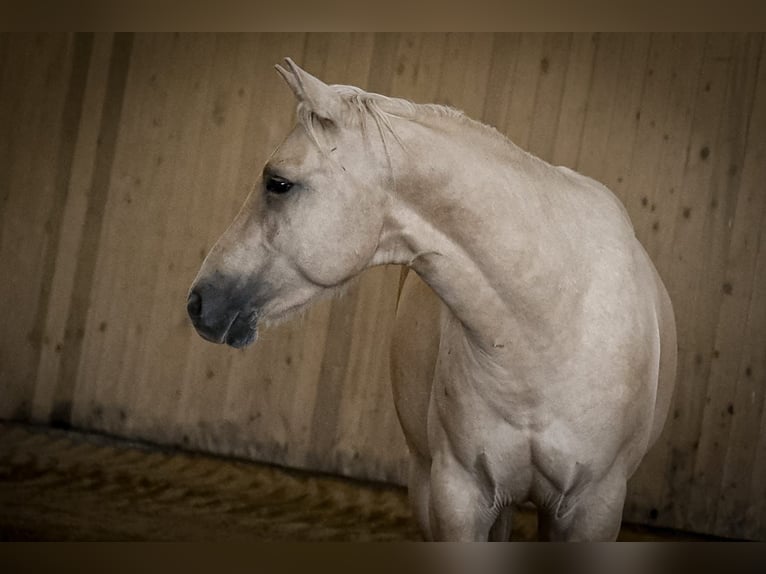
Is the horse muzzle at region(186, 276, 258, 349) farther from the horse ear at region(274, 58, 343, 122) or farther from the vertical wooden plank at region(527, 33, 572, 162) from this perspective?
the vertical wooden plank at region(527, 33, 572, 162)

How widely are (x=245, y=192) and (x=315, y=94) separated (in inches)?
106

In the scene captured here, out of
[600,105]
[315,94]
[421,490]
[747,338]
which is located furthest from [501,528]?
[600,105]

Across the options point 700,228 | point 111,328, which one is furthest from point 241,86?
point 700,228

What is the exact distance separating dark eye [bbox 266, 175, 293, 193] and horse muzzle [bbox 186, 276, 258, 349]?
0.61ft

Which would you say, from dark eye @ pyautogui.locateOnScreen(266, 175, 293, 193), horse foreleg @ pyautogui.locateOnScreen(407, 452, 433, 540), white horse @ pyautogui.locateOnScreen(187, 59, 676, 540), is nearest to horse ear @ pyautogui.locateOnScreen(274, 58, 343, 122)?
white horse @ pyautogui.locateOnScreen(187, 59, 676, 540)

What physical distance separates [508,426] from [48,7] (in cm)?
134

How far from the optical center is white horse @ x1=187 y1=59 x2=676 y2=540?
1499mm

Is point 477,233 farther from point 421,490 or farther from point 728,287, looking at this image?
point 728,287

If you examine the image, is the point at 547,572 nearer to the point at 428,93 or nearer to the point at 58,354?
the point at 428,93

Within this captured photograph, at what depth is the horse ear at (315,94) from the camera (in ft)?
4.63

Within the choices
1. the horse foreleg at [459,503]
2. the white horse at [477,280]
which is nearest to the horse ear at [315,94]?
the white horse at [477,280]

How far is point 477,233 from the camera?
155cm

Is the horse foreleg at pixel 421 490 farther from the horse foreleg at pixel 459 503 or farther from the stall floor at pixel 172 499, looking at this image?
the stall floor at pixel 172 499

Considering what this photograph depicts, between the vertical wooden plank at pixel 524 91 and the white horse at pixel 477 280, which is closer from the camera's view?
the white horse at pixel 477 280
